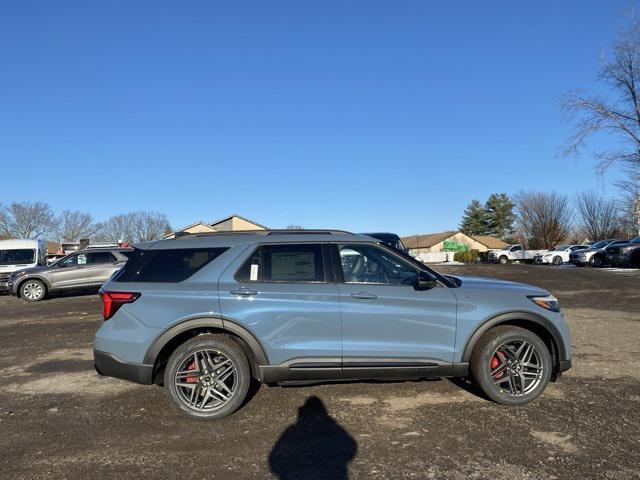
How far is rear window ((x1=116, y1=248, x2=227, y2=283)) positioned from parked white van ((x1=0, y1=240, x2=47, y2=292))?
16625mm

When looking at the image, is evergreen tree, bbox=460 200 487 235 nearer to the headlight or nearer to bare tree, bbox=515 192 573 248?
bare tree, bbox=515 192 573 248

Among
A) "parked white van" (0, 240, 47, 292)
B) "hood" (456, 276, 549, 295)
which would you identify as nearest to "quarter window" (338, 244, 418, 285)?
"hood" (456, 276, 549, 295)

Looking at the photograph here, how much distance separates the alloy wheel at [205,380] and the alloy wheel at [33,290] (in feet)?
44.6

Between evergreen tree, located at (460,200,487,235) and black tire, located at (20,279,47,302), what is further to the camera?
evergreen tree, located at (460,200,487,235)

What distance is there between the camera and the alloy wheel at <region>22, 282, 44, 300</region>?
1500 cm

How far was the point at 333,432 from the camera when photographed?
3.86 m

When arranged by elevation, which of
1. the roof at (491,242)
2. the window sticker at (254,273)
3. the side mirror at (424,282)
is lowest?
the side mirror at (424,282)

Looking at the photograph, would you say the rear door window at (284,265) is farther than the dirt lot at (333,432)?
Yes

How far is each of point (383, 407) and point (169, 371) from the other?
6.79ft

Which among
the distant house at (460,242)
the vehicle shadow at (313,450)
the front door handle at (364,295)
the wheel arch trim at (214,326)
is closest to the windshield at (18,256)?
the wheel arch trim at (214,326)

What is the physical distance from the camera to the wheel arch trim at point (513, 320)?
14.2ft

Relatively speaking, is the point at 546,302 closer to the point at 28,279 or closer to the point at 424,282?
the point at 424,282

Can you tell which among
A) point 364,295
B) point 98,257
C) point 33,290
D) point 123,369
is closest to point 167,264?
point 123,369

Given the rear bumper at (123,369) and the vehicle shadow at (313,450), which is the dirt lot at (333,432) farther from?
the rear bumper at (123,369)
